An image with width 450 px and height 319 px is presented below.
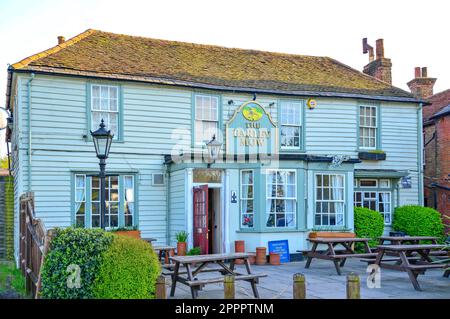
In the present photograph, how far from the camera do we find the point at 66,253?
8.38 metres

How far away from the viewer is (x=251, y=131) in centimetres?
1805

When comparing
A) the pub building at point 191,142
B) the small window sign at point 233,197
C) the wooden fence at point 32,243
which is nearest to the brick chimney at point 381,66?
the pub building at point 191,142

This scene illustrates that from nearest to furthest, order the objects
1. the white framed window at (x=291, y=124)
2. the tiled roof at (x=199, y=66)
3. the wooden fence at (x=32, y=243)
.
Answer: the wooden fence at (x=32, y=243) < the tiled roof at (x=199, y=66) < the white framed window at (x=291, y=124)

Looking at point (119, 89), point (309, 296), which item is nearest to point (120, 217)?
point (119, 89)

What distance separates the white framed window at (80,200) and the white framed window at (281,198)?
5354 mm

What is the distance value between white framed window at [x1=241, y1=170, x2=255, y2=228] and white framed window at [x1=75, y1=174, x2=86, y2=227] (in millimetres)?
4661

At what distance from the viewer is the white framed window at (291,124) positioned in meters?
18.5

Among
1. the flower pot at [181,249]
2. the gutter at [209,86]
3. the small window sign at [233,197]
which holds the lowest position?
the flower pot at [181,249]

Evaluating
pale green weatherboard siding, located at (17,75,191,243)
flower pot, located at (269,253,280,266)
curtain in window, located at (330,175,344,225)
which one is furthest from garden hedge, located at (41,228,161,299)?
curtain in window, located at (330,175,344,225)

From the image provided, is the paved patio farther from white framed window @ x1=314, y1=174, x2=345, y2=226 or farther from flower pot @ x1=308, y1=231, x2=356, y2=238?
white framed window @ x1=314, y1=174, x2=345, y2=226

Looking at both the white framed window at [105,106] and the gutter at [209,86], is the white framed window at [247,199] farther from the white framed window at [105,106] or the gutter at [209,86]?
the white framed window at [105,106]

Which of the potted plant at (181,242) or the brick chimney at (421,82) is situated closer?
the potted plant at (181,242)
